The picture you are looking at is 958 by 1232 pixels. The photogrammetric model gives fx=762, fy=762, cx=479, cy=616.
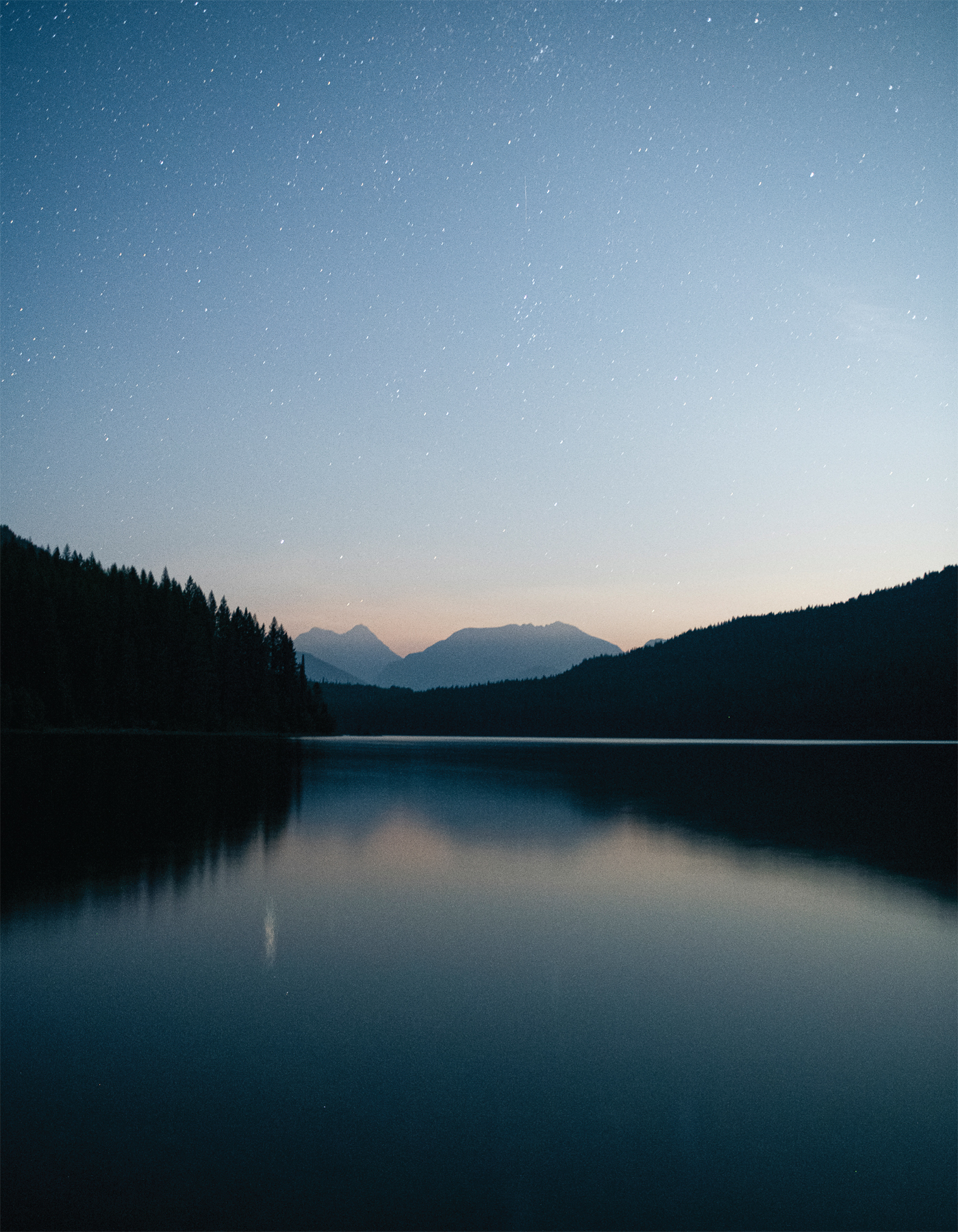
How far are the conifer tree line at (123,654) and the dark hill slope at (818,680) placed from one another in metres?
91.7

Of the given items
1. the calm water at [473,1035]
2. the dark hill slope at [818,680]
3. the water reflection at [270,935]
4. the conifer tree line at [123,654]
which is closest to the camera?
the calm water at [473,1035]

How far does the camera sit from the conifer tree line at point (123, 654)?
3597 inches

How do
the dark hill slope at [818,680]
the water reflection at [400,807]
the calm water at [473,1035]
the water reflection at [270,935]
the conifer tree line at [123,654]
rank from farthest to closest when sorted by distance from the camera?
the dark hill slope at [818,680], the conifer tree line at [123,654], the water reflection at [400,807], the water reflection at [270,935], the calm water at [473,1035]

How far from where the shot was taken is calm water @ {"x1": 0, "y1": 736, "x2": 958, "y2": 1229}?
5172mm

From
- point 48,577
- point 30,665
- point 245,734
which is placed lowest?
point 245,734

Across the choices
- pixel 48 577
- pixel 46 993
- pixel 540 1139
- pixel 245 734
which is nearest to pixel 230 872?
pixel 46 993

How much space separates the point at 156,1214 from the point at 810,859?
57.9ft

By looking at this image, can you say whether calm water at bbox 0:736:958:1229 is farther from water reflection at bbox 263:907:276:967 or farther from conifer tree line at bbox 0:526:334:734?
conifer tree line at bbox 0:526:334:734

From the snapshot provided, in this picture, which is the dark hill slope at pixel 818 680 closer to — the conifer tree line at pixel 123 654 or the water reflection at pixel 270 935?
the conifer tree line at pixel 123 654

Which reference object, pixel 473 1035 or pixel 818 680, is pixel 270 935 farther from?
pixel 818 680

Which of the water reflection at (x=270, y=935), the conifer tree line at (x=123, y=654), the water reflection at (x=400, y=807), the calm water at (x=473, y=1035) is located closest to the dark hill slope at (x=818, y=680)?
the conifer tree line at (x=123, y=654)

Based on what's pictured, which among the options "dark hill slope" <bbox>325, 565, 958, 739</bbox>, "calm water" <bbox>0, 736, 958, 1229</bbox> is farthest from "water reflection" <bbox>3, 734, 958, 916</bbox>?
"dark hill slope" <bbox>325, 565, 958, 739</bbox>

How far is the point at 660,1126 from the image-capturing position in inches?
238

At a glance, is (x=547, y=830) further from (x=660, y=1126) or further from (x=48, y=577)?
(x=48, y=577)
